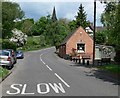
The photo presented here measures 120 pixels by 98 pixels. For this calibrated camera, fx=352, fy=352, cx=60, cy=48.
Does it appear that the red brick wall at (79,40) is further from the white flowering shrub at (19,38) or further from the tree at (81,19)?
the tree at (81,19)

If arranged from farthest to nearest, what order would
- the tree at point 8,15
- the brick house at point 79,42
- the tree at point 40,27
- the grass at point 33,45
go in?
the tree at point 40,27 < the grass at point 33,45 < the brick house at point 79,42 < the tree at point 8,15

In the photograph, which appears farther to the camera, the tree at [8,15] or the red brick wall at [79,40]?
the red brick wall at [79,40]

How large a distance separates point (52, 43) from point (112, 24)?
304ft

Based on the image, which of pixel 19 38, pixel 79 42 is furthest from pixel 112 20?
pixel 19 38

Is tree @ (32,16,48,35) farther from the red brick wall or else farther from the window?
the red brick wall

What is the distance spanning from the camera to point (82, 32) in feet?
225

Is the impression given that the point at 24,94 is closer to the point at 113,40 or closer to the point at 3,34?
the point at 113,40

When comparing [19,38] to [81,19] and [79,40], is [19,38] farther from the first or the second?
[79,40]

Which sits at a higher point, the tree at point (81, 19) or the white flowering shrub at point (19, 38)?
the tree at point (81, 19)

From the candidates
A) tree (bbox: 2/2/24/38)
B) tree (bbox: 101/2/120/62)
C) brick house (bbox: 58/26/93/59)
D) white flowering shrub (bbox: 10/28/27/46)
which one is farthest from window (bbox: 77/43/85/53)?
tree (bbox: 101/2/120/62)

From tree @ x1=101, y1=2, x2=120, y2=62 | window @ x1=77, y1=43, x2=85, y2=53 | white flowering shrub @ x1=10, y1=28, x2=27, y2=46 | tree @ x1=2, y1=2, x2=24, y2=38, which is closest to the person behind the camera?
tree @ x1=101, y1=2, x2=120, y2=62

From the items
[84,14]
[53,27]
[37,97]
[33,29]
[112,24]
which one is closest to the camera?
[37,97]

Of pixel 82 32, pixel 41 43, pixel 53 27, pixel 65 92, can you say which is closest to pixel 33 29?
pixel 41 43

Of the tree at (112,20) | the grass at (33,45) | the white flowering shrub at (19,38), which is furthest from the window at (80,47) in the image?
the tree at (112,20)
